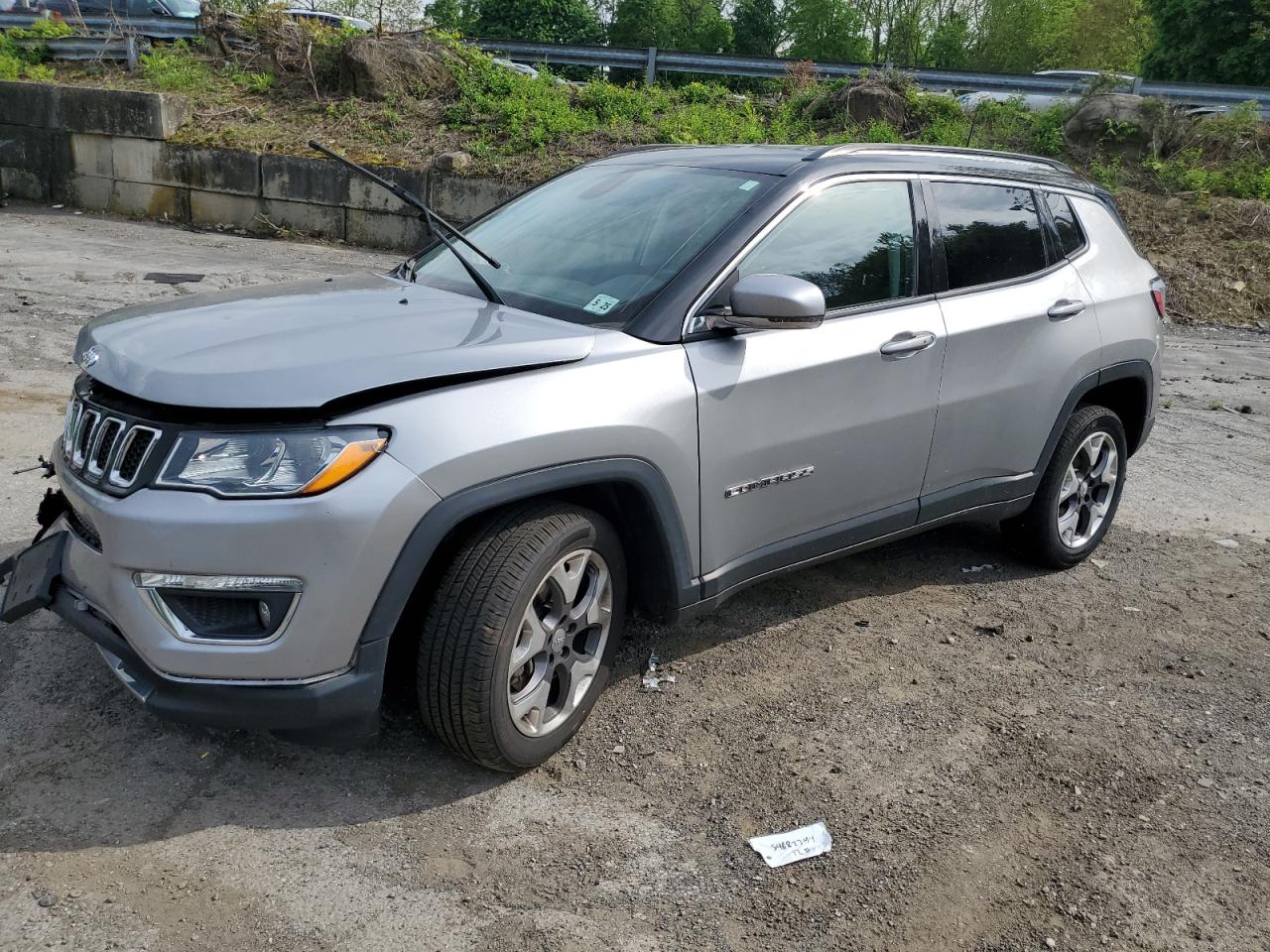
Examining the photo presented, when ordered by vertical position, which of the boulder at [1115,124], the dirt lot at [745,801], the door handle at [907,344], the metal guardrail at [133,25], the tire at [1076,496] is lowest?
the dirt lot at [745,801]

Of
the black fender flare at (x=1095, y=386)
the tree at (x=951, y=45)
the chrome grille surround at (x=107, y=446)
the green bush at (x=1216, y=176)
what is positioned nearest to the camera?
the chrome grille surround at (x=107, y=446)

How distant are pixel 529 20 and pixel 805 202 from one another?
147 feet

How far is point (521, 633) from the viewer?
9.98ft

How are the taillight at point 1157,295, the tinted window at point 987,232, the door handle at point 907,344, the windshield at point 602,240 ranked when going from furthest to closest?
1. the taillight at point 1157,295
2. the tinted window at point 987,232
3. the door handle at point 907,344
4. the windshield at point 602,240

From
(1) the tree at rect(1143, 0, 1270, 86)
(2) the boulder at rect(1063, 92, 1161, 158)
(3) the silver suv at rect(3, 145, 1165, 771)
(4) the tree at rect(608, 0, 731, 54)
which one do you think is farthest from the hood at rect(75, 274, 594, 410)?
(4) the tree at rect(608, 0, 731, 54)

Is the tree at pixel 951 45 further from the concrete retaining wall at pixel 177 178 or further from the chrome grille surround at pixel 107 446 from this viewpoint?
the chrome grille surround at pixel 107 446

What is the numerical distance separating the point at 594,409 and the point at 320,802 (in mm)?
1330

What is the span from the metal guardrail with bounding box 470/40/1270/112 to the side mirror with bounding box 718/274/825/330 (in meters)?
13.2

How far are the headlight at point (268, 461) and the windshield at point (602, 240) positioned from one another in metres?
0.98

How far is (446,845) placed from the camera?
2.89m

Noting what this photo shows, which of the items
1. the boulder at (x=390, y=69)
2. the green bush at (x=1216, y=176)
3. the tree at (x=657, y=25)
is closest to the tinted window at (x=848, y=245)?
the green bush at (x=1216, y=176)

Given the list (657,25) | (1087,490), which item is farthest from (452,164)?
(657,25)

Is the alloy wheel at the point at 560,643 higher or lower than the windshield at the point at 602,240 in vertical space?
lower

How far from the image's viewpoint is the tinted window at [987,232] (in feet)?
13.9
